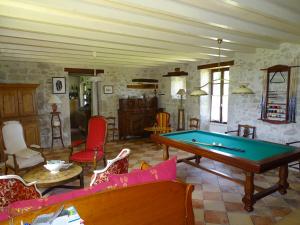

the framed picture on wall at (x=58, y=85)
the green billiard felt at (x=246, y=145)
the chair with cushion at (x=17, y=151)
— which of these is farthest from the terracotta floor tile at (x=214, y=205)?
the framed picture on wall at (x=58, y=85)

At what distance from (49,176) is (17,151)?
1.83 meters

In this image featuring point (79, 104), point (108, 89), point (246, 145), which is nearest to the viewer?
point (246, 145)

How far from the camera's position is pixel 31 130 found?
5773mm

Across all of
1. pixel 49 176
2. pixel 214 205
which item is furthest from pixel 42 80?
pixel 214 205

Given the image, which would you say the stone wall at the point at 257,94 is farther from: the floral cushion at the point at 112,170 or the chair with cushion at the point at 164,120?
the floral cushion at the point at 112,170

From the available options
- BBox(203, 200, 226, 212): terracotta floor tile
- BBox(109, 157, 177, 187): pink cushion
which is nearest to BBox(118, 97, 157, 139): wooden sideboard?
BBox(203, 200, 226, 212): terracotta floor tile

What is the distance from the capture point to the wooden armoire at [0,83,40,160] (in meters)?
5.32

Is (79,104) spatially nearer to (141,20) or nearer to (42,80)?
(42,80)

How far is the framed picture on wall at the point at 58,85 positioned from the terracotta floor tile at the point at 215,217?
5.62 meters

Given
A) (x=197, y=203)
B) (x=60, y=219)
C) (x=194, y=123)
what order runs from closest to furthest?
(x=60, y=219), (x=197, y=203), (x=194, y=123)

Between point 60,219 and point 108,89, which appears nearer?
point 60,219

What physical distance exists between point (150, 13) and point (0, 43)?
119 inches

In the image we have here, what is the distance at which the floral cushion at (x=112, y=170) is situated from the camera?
8.04 ft

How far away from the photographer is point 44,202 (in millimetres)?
1650
